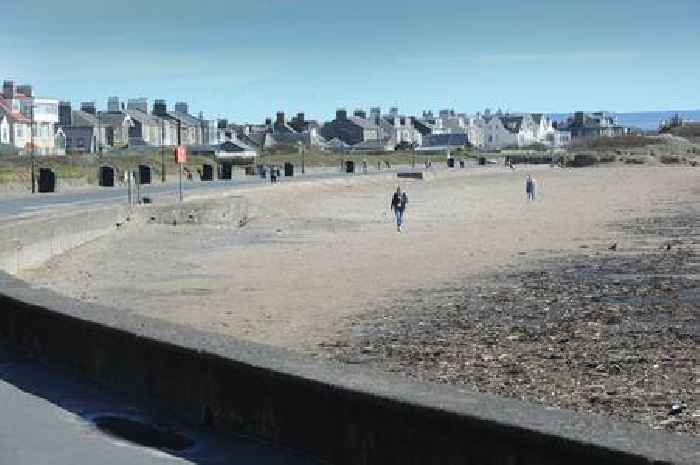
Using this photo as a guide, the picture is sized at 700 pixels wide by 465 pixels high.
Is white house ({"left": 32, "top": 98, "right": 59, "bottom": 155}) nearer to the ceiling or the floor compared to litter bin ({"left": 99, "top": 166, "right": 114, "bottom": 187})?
nearer to the ceiling

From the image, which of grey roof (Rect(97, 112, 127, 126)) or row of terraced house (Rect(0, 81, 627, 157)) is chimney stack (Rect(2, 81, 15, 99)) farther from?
grey roof (Rect(97, 112, 127, 126))

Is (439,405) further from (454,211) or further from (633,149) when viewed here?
(633,149)

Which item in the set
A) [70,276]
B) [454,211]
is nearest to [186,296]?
[70,276]

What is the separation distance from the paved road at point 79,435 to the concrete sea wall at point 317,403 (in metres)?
0.13

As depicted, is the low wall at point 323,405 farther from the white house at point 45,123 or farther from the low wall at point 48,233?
the white house at point 45,123

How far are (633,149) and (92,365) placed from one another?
180m

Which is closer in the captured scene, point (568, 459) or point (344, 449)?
point (568, 459)

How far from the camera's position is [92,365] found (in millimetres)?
8812

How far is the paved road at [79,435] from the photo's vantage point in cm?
678

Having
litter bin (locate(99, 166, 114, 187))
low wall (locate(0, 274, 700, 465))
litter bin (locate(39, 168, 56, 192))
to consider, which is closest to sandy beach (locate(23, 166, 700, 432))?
low wall (locate(0, 274, 700, 465))

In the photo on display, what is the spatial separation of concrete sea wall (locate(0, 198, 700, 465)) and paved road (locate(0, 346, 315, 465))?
4.9 inches

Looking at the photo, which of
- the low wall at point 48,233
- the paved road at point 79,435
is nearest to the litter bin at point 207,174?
the low wall at point 48,233

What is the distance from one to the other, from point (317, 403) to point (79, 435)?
1.97 m

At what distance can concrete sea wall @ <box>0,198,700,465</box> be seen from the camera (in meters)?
5.13
